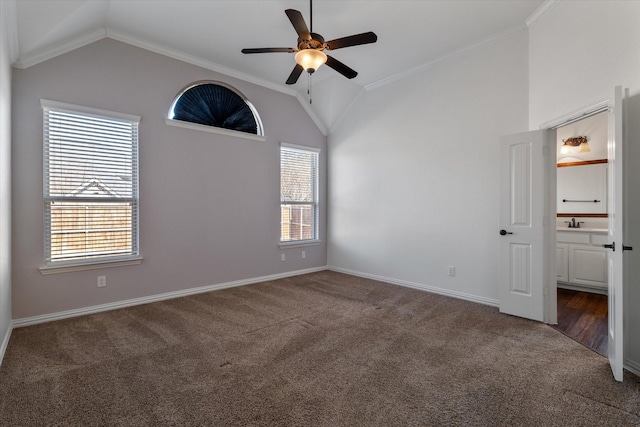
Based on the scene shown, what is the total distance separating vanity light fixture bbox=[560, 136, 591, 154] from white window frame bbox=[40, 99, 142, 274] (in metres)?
6.19

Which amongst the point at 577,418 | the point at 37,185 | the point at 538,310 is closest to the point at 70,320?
the point at 37,185

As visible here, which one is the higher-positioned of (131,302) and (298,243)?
(298,243)

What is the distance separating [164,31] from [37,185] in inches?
85.7

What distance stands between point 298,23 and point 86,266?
339 cm

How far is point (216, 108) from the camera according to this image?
4715mm

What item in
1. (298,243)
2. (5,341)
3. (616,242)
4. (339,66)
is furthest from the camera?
(298,243)

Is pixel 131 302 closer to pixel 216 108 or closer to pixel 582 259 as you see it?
pixel 216 108

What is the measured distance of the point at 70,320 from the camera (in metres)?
3.40

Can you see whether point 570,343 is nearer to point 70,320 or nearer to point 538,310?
point 538,310

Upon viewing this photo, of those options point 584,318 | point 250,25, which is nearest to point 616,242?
point 584,318

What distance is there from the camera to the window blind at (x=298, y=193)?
5556 mm

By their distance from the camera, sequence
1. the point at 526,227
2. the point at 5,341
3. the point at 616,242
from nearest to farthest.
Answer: the point at 616,242
the point at 5,341
the point at 526,227

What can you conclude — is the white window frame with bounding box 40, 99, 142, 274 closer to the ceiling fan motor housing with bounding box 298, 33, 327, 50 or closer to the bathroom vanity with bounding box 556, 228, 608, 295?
the ceiling fan motor housing with bounding box 298, 33, 327, 50

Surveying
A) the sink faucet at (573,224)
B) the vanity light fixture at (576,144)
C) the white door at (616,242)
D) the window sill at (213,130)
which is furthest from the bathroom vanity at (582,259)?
the window sill at (213,130)
